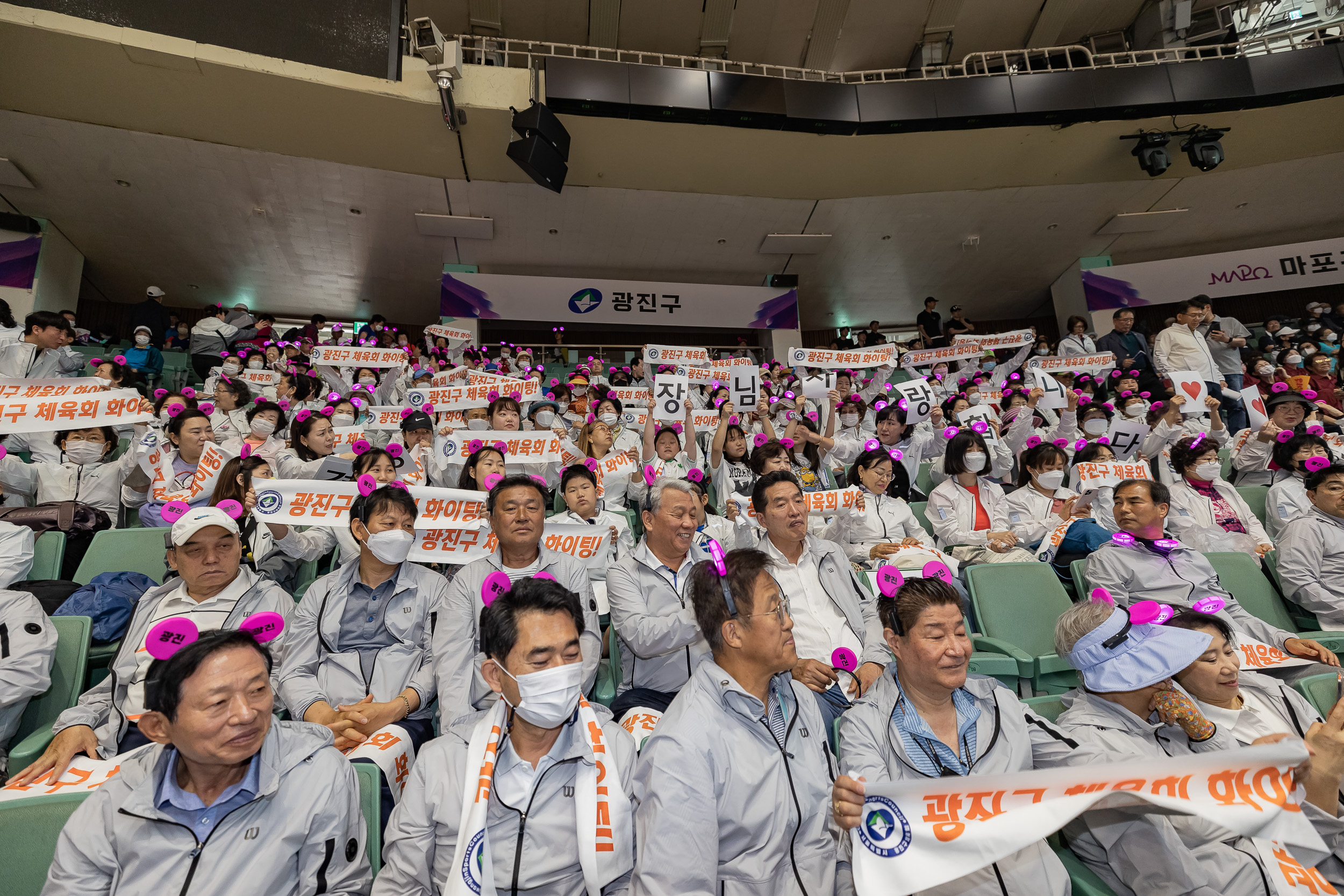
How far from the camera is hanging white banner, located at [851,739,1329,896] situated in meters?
1.26

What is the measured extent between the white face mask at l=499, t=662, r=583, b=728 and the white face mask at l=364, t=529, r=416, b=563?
1.19 metres

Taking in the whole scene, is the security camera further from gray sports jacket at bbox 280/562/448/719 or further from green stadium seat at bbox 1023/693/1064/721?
green stadium seat at bbox 1023/693/1064/721

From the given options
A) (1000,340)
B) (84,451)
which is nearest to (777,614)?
(84,451)

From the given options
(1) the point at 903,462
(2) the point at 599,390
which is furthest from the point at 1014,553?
(2) the point at 599,390

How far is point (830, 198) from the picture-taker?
1048 centimetres

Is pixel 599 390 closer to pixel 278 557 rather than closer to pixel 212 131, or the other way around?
pixel 278 557

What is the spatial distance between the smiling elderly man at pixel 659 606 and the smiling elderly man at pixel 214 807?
3.49ft

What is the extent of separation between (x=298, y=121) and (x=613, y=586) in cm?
859

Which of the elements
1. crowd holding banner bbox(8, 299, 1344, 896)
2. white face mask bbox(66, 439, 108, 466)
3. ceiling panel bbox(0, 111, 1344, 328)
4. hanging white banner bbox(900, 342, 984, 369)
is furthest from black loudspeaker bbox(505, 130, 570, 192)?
white face mask bbox(66, 439, 108, 466)

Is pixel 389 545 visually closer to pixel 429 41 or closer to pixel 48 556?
pixel 48 556

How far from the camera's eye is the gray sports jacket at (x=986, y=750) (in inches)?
59.0

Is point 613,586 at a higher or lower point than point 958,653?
higher

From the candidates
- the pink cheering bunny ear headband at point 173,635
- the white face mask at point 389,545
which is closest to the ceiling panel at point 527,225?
the white face mask at point 389,545

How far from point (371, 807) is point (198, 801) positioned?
387mm
